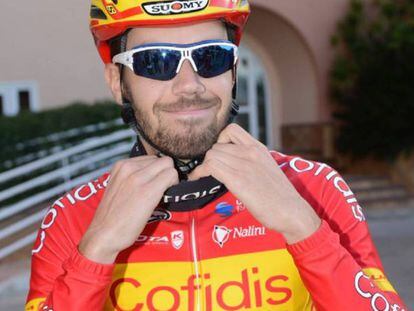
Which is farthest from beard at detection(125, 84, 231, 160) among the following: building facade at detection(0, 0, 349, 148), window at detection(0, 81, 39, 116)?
window at detection(0, 81, 39, 116)

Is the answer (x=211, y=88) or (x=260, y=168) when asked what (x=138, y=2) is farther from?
(x=260, y=168)

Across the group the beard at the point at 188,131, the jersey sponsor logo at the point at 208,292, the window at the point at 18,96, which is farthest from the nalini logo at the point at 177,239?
the window at the point at 18,96

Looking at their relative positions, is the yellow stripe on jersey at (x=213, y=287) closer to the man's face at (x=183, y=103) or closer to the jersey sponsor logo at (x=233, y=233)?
the jersey sponsor logo at (x=233, y=233)

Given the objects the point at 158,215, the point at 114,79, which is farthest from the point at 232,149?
the point at 114,79

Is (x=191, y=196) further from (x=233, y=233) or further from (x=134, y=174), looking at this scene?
(x=134, y=174)

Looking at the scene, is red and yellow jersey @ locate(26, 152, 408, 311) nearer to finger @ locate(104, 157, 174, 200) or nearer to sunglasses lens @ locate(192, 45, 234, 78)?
finger @ locate(104, 157, 174, 200)

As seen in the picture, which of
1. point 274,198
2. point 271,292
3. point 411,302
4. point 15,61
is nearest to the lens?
point 274,198

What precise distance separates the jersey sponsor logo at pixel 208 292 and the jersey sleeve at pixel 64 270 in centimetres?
18

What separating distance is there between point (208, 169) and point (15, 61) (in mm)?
9214

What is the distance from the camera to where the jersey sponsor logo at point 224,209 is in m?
2.21

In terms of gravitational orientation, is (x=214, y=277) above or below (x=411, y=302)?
above

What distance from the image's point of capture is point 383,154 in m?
13.5

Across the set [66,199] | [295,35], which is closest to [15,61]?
[295,35]

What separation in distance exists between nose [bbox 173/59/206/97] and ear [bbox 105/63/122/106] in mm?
339
